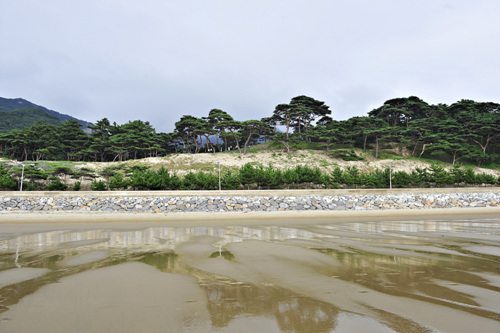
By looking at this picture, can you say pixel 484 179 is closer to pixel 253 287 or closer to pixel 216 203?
pixel 216 203

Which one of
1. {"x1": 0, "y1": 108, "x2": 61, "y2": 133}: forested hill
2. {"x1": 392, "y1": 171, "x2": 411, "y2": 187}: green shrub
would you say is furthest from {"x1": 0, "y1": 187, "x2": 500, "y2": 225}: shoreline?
{"x1": 0, "y1": 108, "x2": 61, "y2": 133}: forested hill

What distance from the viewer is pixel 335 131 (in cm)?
5094

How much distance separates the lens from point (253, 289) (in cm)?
350

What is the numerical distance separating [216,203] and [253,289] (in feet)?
49.8

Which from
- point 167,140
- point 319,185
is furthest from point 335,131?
point 167,140

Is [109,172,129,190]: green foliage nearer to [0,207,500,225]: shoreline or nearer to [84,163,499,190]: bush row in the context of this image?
[84,163,499,190]: bush row

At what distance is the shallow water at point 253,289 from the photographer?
252cm

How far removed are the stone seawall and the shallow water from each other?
11.4m

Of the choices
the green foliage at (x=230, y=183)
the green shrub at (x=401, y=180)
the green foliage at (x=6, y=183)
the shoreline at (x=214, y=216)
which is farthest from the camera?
the green shrub at (x=401, y=180)

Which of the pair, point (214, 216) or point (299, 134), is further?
point (299, 134)

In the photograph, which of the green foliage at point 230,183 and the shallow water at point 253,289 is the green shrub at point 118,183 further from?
the shallow water at point 253,289

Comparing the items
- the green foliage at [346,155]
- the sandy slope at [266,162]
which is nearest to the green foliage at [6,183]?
the sandy slope at [266,162]

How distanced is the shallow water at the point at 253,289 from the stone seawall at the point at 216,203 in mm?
11434

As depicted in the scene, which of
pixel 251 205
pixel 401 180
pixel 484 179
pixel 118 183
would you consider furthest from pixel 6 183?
pixel 484 179
